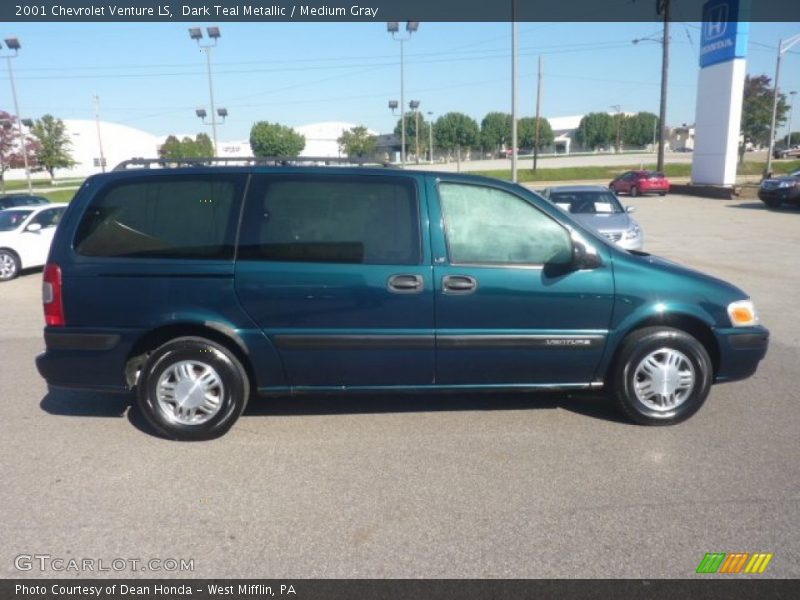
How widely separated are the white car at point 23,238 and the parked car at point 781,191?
22895mm

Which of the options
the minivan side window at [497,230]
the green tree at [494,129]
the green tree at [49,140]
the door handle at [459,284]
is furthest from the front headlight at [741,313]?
the green tree at [494,129]

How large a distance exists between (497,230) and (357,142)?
240ft

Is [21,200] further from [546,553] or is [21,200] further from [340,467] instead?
[546,553]

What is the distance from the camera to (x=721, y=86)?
86.9ft

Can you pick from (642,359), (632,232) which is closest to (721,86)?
(632,232)

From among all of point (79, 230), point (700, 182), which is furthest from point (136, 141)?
point (79, 230)

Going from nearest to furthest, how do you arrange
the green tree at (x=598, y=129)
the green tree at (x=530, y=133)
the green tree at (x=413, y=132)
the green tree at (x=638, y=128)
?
A: the green tree at (x=413, y=132) < the green tree at (x=530, y=133) < the green tree at (x=598, y=129) < the green tree at (x=638, y=128)

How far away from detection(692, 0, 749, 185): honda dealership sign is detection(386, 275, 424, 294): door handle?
27.2 metres

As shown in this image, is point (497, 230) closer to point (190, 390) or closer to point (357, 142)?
point (190, 390)

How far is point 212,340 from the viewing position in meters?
4.20

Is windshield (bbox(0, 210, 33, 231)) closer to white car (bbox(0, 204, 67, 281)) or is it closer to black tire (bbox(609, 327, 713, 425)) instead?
white car (bbox(0, 204, 67, 281))

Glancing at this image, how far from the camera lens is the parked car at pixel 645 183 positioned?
31.5 m

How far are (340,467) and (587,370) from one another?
1843mm
